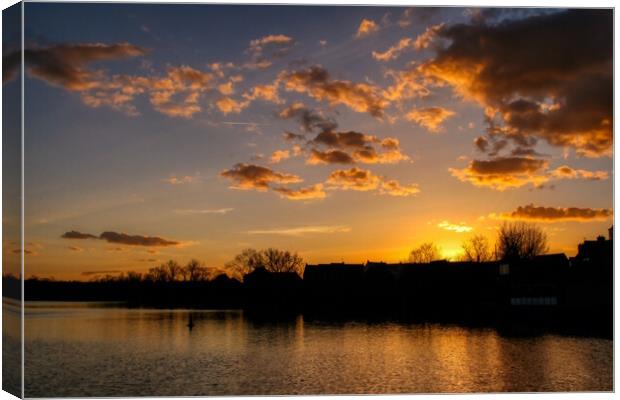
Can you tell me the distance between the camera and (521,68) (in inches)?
729

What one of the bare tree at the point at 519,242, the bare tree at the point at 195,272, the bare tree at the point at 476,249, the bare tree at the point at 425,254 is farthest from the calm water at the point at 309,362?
the bare tree at the point at 425,254

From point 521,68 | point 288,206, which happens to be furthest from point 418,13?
point 288,206

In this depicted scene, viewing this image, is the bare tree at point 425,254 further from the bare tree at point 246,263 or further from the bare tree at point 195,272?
the bare tree at point 195,272

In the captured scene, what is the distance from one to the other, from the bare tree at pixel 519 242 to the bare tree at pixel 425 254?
5.77 meters

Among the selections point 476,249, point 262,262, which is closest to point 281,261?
point 262,262

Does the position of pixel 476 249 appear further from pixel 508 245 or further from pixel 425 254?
pixel 425 254

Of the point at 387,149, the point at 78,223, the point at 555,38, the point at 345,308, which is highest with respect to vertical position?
the point at 555,38

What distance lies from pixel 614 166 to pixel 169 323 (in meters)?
32.4

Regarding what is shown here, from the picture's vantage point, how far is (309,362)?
75.8ft

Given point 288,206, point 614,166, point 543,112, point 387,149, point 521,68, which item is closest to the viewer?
point 614,166

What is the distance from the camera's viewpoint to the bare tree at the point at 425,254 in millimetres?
61844

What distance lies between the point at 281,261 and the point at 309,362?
42.0 metres

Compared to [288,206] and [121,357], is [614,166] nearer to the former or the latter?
[288,206]

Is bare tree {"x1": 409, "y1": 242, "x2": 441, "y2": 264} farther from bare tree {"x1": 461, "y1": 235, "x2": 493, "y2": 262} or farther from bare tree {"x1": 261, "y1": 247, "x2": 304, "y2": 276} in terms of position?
bare tree {"x1": 261, "y1": 247, "x2": 304, "y2": 276}
